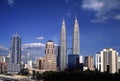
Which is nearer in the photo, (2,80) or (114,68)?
(2,80)

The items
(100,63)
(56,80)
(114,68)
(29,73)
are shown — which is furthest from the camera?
(29,73)

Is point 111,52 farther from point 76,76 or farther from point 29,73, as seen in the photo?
point 76,76

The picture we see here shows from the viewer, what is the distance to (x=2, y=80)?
138 metres

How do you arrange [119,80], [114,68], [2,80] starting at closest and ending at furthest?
[119,80] → [2,80] → [114,68]

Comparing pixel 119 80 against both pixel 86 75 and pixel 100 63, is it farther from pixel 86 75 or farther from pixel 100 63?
pixel 100 63

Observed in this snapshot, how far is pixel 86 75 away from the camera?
86.7 m

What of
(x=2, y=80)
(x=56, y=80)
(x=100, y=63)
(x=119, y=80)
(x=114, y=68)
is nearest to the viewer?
(x=119, y=80)

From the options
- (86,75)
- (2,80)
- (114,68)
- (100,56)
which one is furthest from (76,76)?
(100,56)

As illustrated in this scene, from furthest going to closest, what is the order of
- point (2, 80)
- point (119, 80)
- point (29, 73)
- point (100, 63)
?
1. point (29, 73)
2. point (100, 63)
3. point (2, 80)
4. point (119, 80)

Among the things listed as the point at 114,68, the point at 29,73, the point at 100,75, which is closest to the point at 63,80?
the point at 100,75

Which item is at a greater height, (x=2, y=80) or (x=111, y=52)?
(x=111, y=52)

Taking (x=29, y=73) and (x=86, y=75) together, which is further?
(x=29, y=73)

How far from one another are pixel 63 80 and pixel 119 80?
15.7m

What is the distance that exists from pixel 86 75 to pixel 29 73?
364 feet
